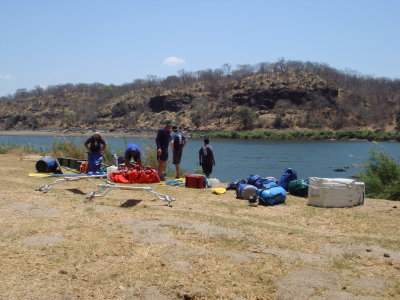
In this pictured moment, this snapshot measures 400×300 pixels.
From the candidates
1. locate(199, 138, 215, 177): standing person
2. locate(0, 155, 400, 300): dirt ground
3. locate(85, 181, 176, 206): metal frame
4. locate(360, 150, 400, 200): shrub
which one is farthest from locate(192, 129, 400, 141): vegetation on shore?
locate(0, 155, 400, 300): dirt ground

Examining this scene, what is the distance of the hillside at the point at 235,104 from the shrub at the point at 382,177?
70.0 metres

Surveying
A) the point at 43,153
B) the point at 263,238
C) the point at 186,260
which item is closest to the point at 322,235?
the point at 263,238

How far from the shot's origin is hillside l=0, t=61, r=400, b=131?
84.1m

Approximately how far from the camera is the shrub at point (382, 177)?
1099 cm

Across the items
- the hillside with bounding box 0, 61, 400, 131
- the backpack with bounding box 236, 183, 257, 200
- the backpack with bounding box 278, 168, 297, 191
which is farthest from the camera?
the hillside with bounding box 0, 61, 400, 131

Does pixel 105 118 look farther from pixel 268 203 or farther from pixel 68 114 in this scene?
pixel 268 203

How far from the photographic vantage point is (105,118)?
102m

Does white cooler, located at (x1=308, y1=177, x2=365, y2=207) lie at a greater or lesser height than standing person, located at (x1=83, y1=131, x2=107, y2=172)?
lesser

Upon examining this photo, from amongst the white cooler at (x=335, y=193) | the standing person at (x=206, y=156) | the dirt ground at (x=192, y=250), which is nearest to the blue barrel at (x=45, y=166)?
the standing person at (x=206, y=156)

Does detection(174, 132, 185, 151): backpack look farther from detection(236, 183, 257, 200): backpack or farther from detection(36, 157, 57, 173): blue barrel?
detection(36, 157, 57, 173): blue barrel

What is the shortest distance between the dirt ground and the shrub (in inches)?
93.9

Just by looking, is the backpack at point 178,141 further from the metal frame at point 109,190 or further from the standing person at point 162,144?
the metal frame at point 109,190

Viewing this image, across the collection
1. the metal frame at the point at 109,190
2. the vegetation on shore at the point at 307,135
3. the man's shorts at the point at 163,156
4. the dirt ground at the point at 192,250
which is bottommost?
the vegetation on shore at the point at 307,135

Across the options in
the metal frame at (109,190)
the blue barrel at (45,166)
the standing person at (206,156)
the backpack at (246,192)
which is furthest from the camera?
A: the standing person at (206,156)
